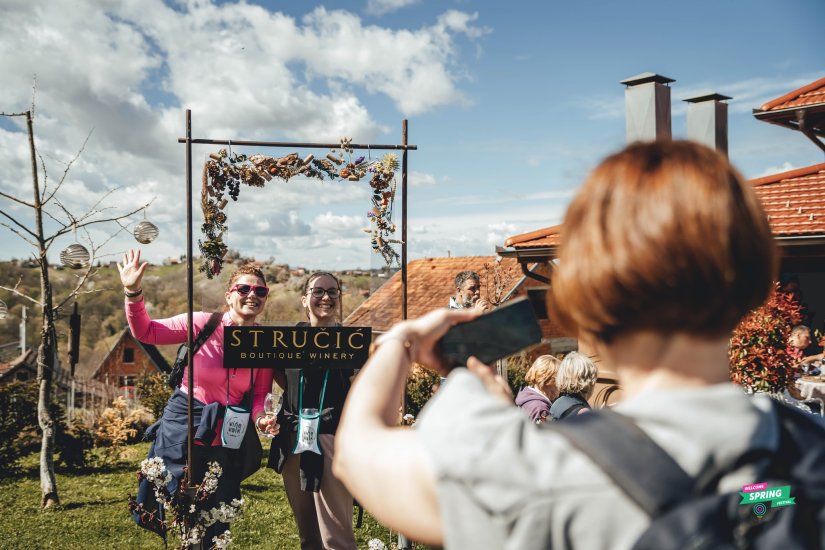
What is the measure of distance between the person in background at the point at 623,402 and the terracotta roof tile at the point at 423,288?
730 inches

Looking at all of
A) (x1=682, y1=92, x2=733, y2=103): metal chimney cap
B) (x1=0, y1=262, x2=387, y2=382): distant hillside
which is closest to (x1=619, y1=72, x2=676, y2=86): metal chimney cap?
(x1=682, y1=92, x2=733, y2=103): metal chimney cap

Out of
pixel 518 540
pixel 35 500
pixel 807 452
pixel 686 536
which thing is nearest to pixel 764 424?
pixel 807 452

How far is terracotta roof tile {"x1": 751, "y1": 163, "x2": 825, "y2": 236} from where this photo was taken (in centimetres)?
744

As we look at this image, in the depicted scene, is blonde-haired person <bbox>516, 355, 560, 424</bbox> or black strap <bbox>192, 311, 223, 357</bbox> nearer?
black strap <bbox>192, 311, 223, 357</bbox>

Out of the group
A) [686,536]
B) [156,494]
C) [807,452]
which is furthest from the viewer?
[156,494]

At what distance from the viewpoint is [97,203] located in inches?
292

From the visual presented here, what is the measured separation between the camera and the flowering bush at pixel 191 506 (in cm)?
397

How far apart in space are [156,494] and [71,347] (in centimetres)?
484

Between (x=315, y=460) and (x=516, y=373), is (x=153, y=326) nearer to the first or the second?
(x=315, y=460)

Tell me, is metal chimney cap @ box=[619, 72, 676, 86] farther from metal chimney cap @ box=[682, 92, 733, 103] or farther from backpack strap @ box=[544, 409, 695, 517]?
backpack strap @ box=[544, 409, 695, 517]

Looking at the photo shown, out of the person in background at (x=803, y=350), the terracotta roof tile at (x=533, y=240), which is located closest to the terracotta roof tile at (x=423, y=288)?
the terracotta roof tile at (x=533, y=240)

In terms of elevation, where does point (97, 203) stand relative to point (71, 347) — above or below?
above

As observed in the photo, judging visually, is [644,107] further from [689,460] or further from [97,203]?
[689,460]

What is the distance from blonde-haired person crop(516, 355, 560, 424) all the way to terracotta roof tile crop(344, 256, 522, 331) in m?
15.0
